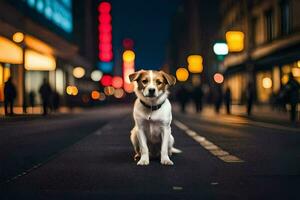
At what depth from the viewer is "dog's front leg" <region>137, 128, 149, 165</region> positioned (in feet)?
28.6

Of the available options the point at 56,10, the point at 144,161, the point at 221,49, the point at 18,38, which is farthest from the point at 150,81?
the point at 56,10

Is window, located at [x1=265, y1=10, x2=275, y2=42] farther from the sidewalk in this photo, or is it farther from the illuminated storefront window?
the illuminated storefront window

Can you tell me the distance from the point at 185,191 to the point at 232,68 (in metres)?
54.7

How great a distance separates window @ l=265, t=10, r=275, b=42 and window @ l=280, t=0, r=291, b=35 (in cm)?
298

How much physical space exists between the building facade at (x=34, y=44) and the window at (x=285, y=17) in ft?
59.5

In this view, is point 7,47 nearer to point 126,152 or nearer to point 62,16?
point 62,16

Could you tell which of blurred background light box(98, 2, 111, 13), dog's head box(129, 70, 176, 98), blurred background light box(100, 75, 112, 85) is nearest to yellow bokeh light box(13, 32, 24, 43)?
dog's head box(129, 70, 176, 98)

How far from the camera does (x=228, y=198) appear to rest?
6000 millimetres

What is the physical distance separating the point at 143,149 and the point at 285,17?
124ft

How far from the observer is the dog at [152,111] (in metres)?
8.47

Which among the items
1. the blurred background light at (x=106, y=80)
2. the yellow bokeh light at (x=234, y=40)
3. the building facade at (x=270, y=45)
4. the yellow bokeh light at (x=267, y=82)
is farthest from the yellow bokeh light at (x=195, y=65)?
the blurred background light at (x=106, y=80)

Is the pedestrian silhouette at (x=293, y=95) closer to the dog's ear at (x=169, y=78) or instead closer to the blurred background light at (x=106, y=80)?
the dog's ear at (x=169, y=78)

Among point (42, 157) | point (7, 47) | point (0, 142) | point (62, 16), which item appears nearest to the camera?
point (42, 157)

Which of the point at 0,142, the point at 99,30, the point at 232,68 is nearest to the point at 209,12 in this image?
the point at 99,30
